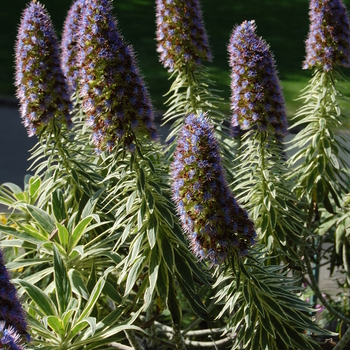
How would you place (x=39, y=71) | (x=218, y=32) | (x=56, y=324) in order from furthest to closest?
(x=218, y=32), (x=39, y=71), (x=56, y=324)

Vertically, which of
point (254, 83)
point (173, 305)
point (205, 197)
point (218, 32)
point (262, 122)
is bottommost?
point (173, 305)

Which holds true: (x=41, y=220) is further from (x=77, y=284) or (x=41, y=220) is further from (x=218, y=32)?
(x=218, y=32)

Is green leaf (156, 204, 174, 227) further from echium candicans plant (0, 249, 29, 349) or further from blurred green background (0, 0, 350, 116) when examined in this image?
blurred green background (0, 0, 350, 116)

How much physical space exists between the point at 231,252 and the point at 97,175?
3.76 ft

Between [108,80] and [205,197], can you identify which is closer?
[205,197]

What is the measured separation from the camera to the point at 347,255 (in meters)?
4.31

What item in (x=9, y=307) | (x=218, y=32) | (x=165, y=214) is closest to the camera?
(x=9, y=307)

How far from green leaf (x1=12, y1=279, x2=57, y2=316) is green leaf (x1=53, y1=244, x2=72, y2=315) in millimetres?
57

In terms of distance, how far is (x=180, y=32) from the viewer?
3713mm

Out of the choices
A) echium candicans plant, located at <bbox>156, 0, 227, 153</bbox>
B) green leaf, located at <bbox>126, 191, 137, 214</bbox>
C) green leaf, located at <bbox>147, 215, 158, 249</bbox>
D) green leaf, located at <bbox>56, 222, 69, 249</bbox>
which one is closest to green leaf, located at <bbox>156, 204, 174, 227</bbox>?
green leaf, located at <bbox>147, 215, 158, 249</bbox>

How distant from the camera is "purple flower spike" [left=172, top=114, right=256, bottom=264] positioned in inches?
94.7

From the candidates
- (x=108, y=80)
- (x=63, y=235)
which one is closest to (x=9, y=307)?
(x=108, y=80)

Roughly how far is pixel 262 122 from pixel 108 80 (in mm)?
924

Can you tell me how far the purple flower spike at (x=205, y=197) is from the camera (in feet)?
7.89
